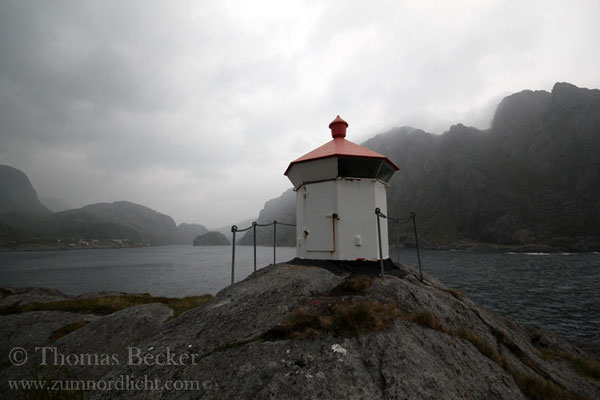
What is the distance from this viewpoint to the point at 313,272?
902 centimetres

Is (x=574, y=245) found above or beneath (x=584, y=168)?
beneath

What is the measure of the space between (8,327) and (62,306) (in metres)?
4.31

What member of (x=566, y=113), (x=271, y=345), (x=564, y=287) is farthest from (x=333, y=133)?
(x=566, y=113)

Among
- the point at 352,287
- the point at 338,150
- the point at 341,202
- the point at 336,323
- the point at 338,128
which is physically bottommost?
the point at 336,323

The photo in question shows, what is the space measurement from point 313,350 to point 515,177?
592ft

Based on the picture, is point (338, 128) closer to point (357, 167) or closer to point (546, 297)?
point (357, 167)

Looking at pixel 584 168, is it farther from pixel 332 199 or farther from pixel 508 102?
pixel 332 199

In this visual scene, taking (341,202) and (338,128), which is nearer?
(341,202)

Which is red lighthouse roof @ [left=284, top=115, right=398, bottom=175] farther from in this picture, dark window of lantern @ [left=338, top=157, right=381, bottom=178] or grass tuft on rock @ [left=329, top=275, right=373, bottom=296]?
grass tuft on rock @ [left=329, top=275, right=373, bottom=296]

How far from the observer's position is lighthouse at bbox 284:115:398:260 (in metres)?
10.1

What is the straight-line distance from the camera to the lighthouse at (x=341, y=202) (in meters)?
10.1

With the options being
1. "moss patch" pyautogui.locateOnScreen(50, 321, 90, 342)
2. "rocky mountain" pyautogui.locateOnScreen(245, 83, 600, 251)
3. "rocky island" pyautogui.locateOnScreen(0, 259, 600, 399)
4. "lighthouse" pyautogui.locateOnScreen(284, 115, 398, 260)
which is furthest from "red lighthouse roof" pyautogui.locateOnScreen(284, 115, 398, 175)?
"rocky mountain" pyautogui.locateOnScreen(245, 83, 600, 251)

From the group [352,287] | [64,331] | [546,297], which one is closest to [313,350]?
[352,287]

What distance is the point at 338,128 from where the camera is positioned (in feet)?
40.1
